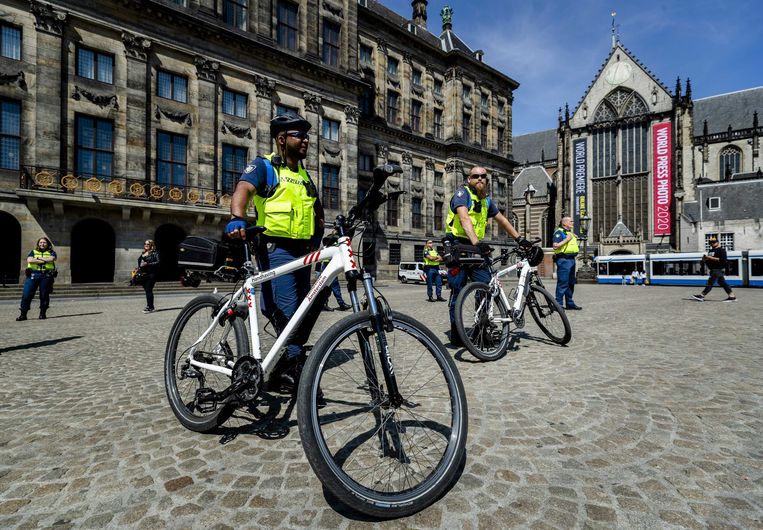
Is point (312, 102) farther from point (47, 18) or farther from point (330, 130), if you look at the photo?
point (47, 18)

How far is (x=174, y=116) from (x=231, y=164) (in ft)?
11.2

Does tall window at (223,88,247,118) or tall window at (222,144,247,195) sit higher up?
tall window at (223,88,247,118)

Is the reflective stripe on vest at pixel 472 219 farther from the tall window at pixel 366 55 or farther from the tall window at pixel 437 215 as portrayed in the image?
the tall window at pixel 437 215

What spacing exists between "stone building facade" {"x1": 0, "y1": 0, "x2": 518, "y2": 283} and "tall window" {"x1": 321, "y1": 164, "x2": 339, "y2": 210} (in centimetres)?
9

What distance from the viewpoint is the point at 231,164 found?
2022cm

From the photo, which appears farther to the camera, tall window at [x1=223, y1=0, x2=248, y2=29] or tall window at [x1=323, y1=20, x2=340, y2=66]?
tall window at [x1=323, y1=20, x2=340, y2=66]

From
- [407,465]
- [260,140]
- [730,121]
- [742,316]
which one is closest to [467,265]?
Answer: [407,465]

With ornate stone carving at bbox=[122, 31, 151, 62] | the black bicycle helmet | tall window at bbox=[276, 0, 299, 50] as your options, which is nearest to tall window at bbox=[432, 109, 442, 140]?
tall window at bbox=[276, 0, 299, 50]

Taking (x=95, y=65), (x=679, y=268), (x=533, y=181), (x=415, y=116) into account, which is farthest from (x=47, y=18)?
(x=533, y=181)

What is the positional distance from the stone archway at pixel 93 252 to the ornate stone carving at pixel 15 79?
19.2 feet

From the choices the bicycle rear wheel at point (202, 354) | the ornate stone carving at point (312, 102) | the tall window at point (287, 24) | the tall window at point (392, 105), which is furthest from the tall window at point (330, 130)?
Result: the bicycle rear wheel at point (202, 354)

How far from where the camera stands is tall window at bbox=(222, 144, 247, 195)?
2002 centimetres

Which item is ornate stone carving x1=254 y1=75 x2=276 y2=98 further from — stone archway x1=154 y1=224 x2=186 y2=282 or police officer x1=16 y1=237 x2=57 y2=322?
police officer x1=16 y1=237 x2=57 y2=322

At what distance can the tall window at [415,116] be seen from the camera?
106 ft
